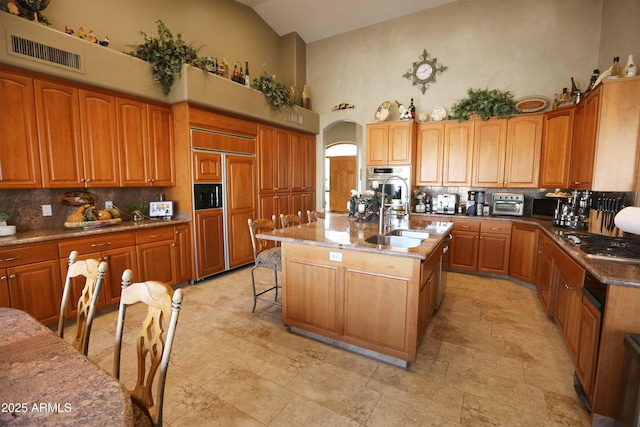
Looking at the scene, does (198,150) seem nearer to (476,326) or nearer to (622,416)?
(476,326)

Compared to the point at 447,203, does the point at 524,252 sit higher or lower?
lower

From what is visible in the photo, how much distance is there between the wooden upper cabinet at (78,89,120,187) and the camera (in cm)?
312

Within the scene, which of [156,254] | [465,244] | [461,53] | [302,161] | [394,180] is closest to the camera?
[156,254]

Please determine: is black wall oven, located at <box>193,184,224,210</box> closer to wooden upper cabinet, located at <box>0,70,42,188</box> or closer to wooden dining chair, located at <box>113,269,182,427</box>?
wooden upper cabinet, located at <box>0,70,42,188</box>

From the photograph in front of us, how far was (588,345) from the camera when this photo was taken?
1825 millimetres

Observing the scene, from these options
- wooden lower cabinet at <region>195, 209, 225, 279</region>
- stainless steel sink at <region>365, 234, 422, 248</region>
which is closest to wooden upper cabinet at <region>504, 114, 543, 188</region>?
stainless steel sink at <region>365, 234, 422, 248</region>

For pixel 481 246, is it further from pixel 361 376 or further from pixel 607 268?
pixel 361 376

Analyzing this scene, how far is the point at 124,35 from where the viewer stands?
140 inches

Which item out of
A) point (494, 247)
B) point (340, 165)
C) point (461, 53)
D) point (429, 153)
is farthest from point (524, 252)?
point (340, 165)

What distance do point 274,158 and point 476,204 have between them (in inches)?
132

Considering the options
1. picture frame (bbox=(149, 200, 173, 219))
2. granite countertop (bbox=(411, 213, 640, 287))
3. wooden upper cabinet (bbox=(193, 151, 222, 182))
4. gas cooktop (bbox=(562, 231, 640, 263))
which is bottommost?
granite countertop (bbox=(411, 213, 640, 287))

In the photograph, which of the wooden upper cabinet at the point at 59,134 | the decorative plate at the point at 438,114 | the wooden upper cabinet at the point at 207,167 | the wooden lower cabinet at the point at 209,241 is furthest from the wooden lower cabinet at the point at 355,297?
the decorative plate at the point at 438,114

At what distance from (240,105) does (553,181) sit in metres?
4.36

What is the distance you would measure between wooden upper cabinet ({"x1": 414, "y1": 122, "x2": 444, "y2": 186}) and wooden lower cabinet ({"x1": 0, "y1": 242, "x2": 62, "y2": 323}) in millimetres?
4701
